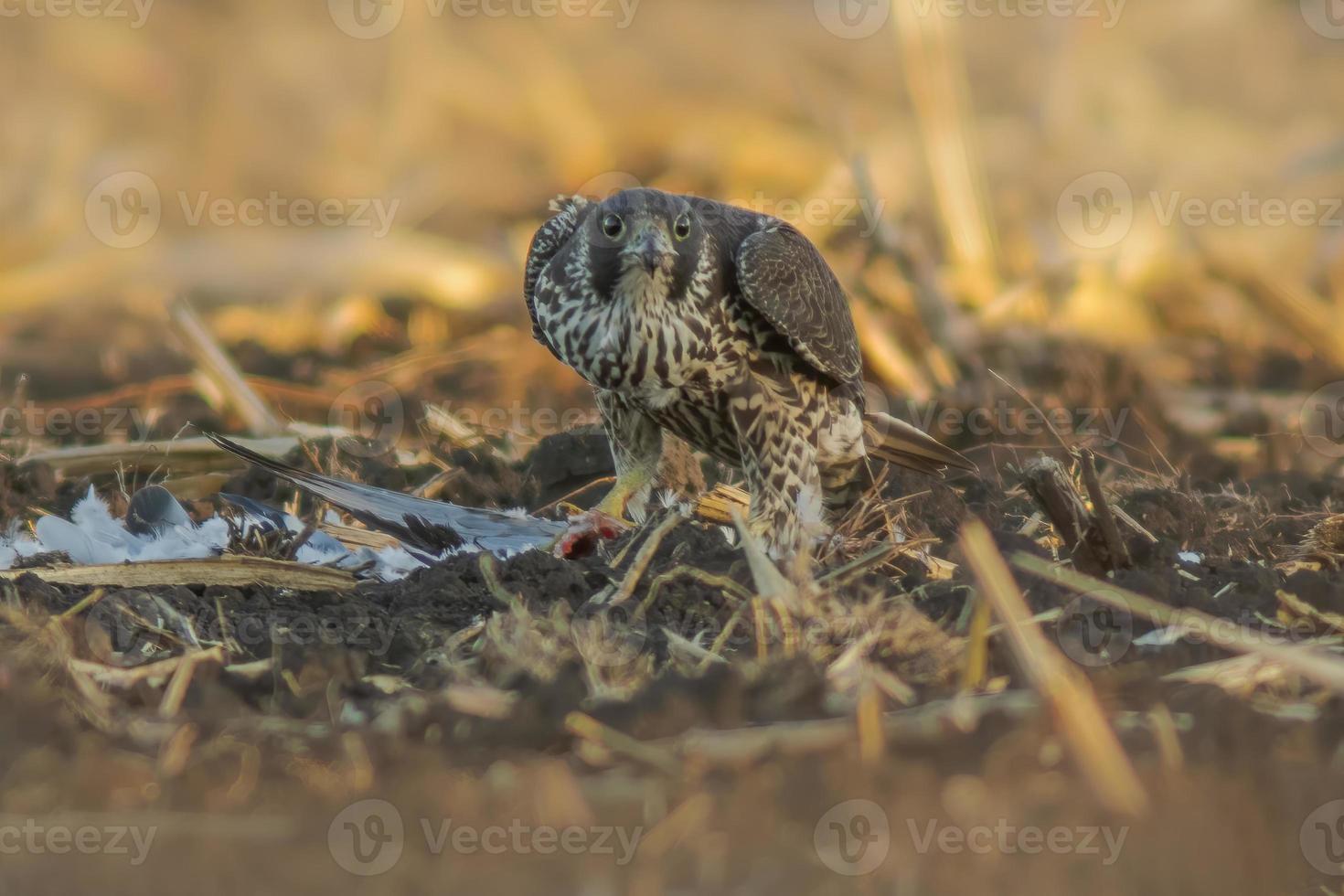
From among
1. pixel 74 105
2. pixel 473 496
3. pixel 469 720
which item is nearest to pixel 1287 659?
pixel 469 720

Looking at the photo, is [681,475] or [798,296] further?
[681,475]

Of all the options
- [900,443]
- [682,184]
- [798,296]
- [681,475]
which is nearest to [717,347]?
[798,296]

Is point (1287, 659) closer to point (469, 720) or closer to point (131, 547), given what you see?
point (469, 720)

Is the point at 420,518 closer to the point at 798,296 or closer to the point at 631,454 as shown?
the point at 631,454

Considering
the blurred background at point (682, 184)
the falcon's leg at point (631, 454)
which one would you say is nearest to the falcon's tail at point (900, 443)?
the falcon's leg at point (631, 454)

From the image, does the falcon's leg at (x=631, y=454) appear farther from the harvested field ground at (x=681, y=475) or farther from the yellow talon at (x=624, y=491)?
the harvested field ground at (x=681, y=475)

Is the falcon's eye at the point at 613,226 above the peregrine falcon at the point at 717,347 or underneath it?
above

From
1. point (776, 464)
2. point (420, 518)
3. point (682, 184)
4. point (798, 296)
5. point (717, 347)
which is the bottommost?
point (682, 184)
